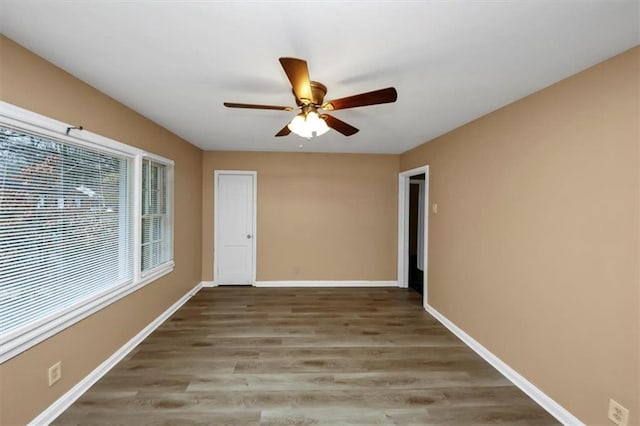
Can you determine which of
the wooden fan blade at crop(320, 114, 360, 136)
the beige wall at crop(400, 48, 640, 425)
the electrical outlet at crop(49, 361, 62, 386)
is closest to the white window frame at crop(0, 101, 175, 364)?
the electrical outlet at crop(49, 361, 62, 386)

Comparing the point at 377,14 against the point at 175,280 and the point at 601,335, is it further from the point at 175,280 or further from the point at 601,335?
the point at 175,280

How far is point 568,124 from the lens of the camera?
6.13 feet

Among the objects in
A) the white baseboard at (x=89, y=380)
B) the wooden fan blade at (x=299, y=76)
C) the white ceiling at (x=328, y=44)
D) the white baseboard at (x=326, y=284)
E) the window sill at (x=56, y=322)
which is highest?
the white ceiling at (x=328, y=44)

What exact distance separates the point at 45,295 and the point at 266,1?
2.24 m

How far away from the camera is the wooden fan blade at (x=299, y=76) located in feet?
4.43

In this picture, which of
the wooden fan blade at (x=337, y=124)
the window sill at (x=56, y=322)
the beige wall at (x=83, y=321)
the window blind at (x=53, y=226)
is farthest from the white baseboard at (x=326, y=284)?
the wooden fan blade at (x=337, y=124)

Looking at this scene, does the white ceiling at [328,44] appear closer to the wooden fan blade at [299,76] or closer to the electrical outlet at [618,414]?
the wooden fan blade at [299,76]

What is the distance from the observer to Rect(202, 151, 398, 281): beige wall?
15.4 feet

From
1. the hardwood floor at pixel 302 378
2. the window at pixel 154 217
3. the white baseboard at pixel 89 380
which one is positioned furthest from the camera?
the window at pixel 154 217

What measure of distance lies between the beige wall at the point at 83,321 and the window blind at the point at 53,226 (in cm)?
21

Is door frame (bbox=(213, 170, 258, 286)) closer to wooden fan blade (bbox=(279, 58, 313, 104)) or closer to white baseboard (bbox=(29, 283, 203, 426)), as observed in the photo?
white baseboard (bbox=(29, 283, 203, 426))

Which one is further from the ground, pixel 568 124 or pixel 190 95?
pixel 190 95

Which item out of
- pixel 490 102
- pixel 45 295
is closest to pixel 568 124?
pixel 490 102

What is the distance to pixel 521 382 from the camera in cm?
219
